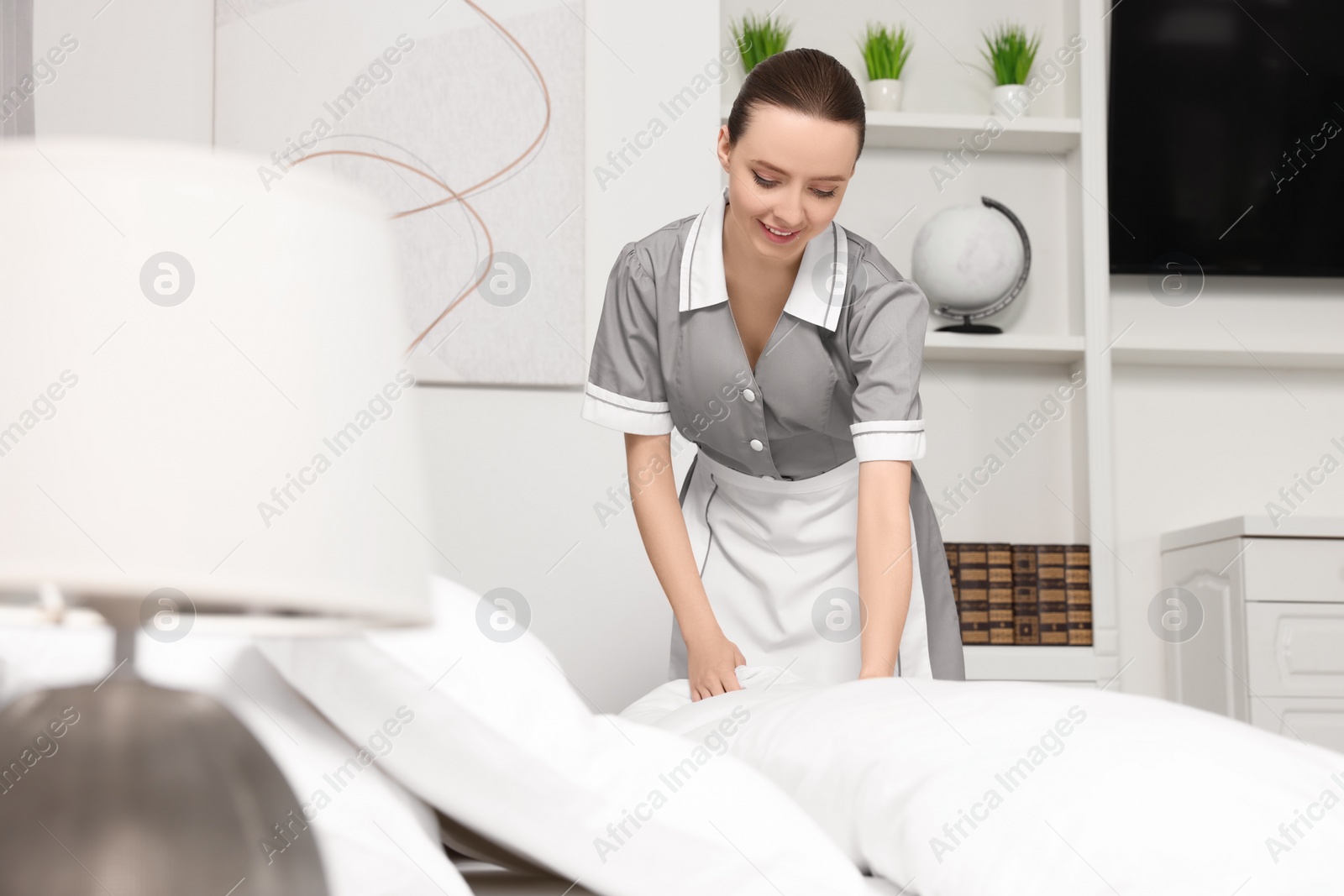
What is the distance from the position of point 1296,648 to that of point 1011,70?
4.48ft

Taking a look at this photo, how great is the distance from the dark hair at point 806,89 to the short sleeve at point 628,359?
0.23 metres

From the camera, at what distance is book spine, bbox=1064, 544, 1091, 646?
7.69ft

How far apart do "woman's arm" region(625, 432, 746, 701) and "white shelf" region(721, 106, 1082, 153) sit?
1260 millimetres

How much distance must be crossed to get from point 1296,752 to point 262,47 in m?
2.18

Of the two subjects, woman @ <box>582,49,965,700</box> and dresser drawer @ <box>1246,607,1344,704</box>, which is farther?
dresser drawer @ <box>1246,607,1344,704</box>

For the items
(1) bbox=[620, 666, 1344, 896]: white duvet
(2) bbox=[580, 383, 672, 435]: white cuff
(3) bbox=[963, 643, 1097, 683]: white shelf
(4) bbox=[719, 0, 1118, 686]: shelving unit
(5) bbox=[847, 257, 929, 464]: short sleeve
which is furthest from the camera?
(4) bbox=[719, 0, 1118, 686]: shelving unit

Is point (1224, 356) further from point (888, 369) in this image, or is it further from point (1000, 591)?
point (888, 369)

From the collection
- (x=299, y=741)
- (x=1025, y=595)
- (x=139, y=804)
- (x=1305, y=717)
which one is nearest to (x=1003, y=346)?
(x=1025, y=595)

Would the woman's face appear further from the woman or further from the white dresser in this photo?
the white dresser

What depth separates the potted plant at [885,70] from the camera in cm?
255

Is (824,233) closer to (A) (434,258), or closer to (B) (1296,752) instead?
(B) (1296,752)

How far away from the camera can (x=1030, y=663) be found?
231 cm

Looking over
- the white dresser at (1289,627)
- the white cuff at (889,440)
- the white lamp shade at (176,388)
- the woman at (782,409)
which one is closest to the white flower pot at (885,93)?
the white dresser at (1289,627)

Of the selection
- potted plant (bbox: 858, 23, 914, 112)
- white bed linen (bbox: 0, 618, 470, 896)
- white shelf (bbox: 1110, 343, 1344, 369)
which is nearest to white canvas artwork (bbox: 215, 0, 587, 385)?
potted plant (bbox: 858, 23, 914, 112)
